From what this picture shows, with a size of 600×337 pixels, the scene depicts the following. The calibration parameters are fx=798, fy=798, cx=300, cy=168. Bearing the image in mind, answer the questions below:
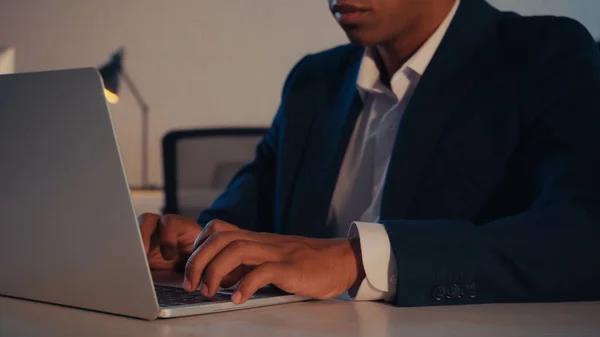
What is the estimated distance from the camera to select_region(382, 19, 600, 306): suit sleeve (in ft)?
2.97

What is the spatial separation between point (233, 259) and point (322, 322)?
0.39 ft

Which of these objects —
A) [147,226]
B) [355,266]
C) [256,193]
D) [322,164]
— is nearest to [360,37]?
[322,164]

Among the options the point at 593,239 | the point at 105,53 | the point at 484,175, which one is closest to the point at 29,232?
the point at 593,239

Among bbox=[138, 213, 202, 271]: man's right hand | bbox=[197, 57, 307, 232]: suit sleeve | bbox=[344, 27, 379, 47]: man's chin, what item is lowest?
bbox=[197, 57, 307, 232]: suit sleeve

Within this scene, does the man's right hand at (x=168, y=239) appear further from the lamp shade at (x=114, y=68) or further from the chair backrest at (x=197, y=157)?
the lamp shade at (x=114, y=68)

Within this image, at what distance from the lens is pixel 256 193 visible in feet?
5.45

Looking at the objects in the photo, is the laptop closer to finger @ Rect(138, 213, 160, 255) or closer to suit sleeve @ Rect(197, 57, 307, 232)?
finger @ Rect(138, 213, 160, 255)

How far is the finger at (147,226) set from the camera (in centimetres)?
117

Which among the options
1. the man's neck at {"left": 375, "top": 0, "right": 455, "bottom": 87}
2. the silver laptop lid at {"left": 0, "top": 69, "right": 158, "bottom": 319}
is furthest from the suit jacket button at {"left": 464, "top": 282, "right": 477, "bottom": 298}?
the man's neck at {"left": 375, "top": 0, "right": 455, "bottom": 87}

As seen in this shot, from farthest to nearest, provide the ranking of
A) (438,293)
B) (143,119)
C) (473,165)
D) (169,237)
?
(143,119) < (473,165) < (169,237) < (438,293)

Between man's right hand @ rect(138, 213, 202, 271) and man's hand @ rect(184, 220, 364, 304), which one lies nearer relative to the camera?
man's hand @ rect(184, 220, 364, 304)

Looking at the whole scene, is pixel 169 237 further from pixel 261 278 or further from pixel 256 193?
pixel 256 193

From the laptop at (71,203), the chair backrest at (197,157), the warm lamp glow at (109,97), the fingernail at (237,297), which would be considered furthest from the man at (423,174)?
the chair backrest at (197,157)

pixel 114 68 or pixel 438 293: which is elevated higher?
pixel 438 293
